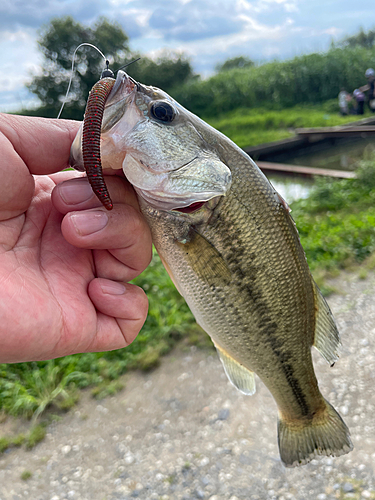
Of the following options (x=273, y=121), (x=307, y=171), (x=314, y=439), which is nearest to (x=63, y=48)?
(x=273, y=121)

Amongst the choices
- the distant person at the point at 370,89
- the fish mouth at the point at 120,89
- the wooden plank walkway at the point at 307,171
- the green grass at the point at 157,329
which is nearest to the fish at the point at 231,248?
the fish mouth at the point at 120,89

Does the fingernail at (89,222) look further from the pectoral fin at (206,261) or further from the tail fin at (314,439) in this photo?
the tail fin at (314,439)

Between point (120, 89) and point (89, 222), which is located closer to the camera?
point (120, 89)

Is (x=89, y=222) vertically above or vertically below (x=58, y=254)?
above

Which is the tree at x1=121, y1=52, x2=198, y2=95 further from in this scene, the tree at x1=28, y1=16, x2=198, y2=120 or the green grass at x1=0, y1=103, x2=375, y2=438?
the green grass at x1=0, y1=103, x2=375, y2=438

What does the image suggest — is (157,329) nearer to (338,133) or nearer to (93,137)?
(93,137)

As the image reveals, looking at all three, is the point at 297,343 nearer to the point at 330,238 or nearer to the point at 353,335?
the point at 353,335
